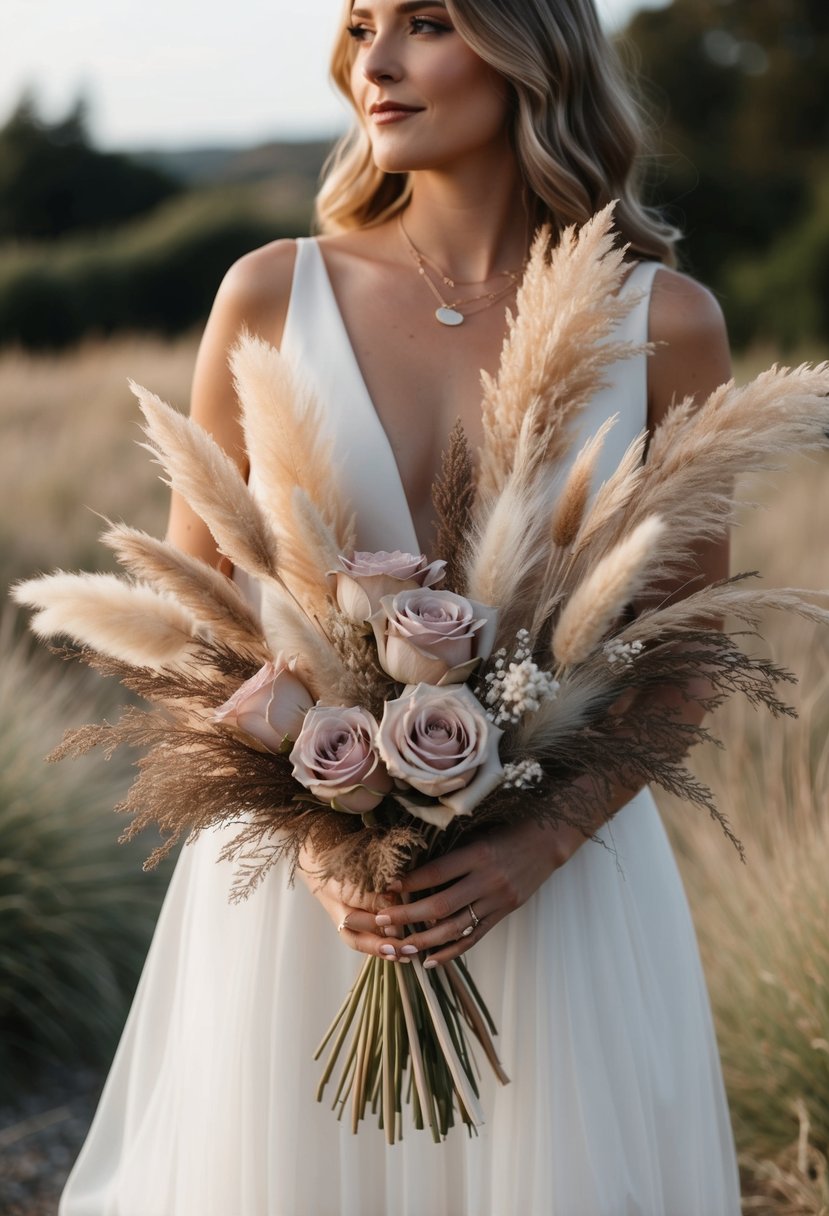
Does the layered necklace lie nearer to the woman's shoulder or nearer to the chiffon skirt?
the woman's shoulder

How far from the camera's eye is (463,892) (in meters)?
1.60

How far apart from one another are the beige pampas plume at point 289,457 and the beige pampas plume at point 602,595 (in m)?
0.29

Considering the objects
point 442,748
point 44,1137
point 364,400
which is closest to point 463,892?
point 442,748

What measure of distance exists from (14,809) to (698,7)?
21091mm

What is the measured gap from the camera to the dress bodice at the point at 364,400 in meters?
1.94

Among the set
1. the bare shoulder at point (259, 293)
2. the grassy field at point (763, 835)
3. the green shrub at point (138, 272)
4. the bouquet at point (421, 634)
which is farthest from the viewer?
the green shrub at point (138, 272)

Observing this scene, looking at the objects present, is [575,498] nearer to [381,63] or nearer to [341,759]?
[341,759]

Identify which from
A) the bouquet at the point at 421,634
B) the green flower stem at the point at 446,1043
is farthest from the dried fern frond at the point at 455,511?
the green flower stem at the point at 446,1043

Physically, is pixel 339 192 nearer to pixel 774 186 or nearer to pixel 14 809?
pixel 14 809

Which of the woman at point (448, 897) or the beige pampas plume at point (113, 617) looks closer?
the beige pampas plume at point (113, 617)

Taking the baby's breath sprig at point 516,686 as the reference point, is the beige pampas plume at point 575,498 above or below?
above

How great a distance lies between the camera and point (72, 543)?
5887 mm

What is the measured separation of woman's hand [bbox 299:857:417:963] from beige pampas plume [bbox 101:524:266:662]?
0.31m

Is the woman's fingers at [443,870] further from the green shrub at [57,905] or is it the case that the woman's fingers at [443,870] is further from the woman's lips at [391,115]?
the green shrub at [57,905]
